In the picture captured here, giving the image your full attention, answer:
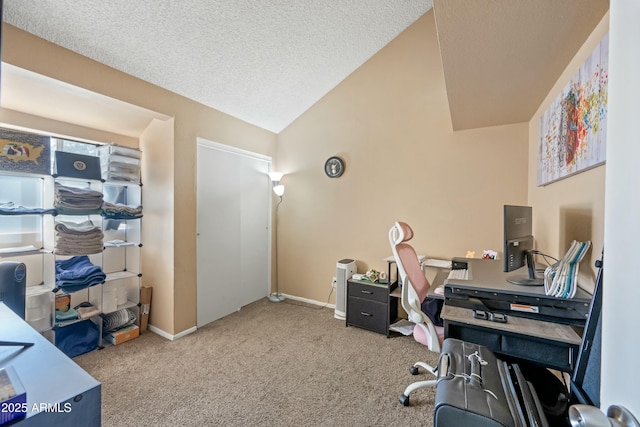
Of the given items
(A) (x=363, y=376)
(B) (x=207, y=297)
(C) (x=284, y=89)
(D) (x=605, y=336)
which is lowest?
(A) (x=363, y=376)

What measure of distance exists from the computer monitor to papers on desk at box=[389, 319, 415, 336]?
52.9 inches

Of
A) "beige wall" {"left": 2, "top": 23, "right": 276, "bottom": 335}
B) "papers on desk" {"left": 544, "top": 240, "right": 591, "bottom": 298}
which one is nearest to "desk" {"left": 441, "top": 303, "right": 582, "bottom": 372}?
"papers on desk" {"left": 544, "top": 240, "right": 591, "bottom": 298}

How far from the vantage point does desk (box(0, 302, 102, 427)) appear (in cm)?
73

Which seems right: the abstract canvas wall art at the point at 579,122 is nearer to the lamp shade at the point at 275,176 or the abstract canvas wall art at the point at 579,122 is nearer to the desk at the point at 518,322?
the desk at the point at 518,322

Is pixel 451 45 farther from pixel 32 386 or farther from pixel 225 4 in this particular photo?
pixel 32 386

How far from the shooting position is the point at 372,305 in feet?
9.38

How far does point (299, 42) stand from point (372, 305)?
8.70 ft

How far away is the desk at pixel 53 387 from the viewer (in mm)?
732

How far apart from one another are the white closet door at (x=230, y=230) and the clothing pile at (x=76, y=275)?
86 centimetres

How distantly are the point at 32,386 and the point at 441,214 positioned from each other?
3.02 meters

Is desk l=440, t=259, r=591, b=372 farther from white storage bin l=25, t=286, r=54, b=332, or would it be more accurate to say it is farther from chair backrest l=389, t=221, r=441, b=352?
white storage bin l=25, t=286, r=54, b=332

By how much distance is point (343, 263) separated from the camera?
3205 millimetres

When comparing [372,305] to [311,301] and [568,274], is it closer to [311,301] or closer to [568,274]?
[311,301]

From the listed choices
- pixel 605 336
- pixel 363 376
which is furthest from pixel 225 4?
pixel 363 376
